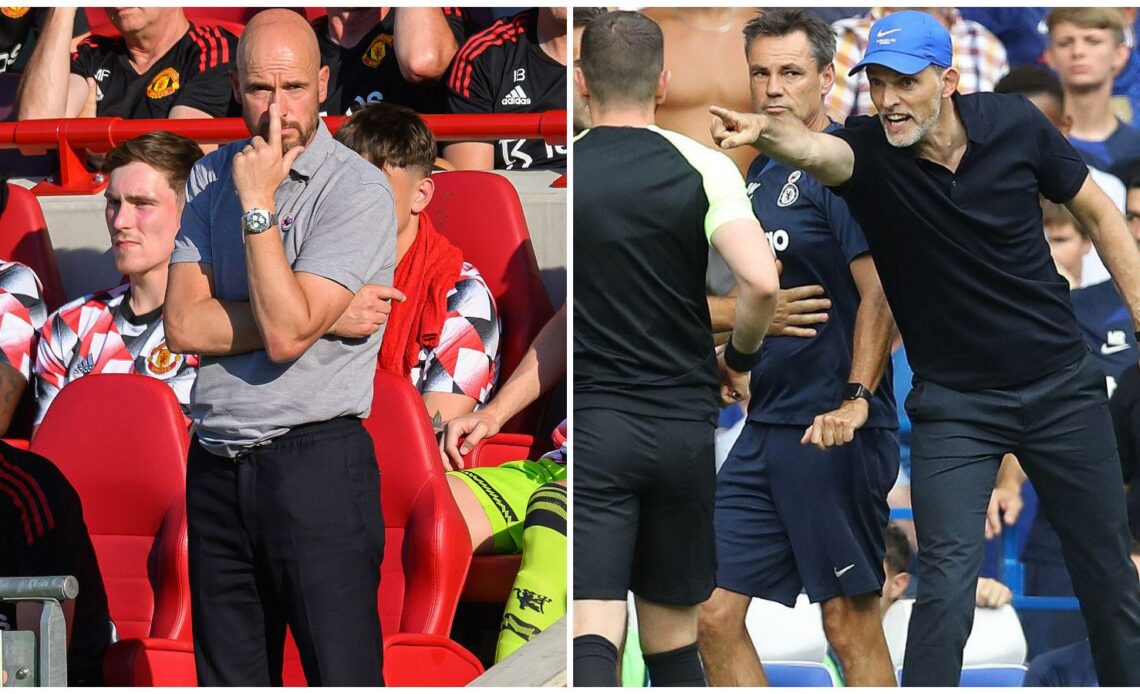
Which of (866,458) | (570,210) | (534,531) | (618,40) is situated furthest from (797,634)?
(618,40)

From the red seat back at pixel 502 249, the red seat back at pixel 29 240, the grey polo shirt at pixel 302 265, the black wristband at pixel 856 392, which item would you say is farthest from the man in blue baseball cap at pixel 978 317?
the red seat back at pixel 29 240

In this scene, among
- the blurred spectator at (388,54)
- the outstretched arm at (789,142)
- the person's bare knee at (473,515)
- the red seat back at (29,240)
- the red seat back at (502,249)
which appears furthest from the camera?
the blurred spectator at (388,54)

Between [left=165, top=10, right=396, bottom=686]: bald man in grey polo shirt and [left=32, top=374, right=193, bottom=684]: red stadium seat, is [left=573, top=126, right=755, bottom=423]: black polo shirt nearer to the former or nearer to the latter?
[left=165, top=10, right=396, bottom=686]: bald man in grey polo shirt

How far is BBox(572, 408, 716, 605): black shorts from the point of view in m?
2.92

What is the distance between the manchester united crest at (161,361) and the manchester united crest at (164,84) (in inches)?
54.2

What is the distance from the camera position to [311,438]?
107 inches

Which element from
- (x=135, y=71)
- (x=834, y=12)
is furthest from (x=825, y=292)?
(x=135, y=71)

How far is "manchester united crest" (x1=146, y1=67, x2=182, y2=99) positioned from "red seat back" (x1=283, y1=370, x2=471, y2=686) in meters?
2.06

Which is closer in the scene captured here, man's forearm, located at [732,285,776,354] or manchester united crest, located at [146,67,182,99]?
man's forearm, located at [732,285,776,354]

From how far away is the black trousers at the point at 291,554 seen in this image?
105 inches

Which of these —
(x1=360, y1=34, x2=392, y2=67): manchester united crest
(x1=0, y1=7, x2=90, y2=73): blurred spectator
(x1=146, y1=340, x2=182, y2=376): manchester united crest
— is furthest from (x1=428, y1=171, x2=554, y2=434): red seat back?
(x1=0, y1=7, x2=90, y2=73): blurred spectator

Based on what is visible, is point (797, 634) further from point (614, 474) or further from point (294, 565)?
point (294, 565)

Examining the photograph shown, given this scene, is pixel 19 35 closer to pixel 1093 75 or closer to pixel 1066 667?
pixel 1093 75

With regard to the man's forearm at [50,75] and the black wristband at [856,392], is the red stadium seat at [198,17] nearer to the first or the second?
the man's forearm at [50,75]
